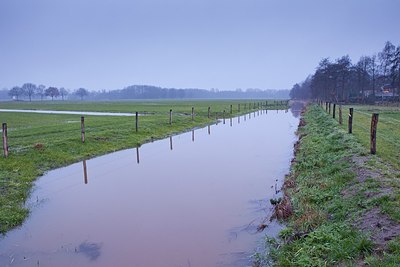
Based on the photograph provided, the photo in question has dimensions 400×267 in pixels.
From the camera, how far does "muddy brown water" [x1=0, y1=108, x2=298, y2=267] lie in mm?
7520

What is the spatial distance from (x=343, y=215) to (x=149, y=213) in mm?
5130

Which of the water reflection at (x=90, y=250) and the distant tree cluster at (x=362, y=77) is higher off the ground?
the distant tree cluster at (x=362, y=77)

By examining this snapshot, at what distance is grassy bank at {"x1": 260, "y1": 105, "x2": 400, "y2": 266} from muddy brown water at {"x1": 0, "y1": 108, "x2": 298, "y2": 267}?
2.51 feet

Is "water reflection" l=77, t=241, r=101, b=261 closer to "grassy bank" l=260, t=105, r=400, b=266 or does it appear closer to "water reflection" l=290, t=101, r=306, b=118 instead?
"grassy bank" l=260, t=105, r=400, b=266

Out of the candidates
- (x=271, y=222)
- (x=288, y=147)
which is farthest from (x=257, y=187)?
(x=288, y=147)

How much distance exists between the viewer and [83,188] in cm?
1288

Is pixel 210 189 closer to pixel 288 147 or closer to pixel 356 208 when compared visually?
pixel 356 208

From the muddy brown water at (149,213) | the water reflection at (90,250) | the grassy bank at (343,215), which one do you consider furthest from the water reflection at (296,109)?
the water reflection at (90,250)

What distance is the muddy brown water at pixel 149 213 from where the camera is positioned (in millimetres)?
7520

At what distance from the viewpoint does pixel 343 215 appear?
809 cm

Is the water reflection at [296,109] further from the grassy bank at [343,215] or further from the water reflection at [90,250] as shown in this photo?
the water reflection at [90,250]

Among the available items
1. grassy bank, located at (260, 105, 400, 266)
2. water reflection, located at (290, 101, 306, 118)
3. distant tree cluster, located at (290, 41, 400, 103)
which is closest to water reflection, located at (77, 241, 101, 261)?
grassy bank, located at (260, 105, 400, 266)

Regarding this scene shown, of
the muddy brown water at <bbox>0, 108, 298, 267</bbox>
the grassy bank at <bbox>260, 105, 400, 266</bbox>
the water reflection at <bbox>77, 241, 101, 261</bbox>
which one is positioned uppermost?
the grassy bank at <bbox>260, 105, 400, 266</bbox>

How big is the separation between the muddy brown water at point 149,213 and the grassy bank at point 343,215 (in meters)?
Result: 0.77
